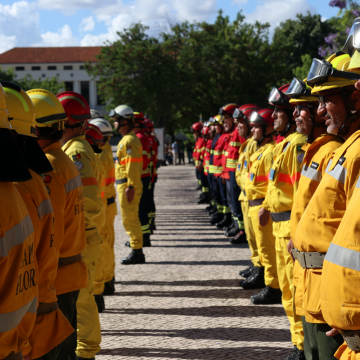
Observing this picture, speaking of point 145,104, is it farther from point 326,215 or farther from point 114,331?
point 326,215

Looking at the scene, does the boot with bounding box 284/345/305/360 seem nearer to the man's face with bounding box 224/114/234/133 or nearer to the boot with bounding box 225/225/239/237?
the boot with bounding box 225/225/239/237

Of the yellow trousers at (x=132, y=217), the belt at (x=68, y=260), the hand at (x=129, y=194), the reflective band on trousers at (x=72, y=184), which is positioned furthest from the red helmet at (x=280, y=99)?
the yellow trousers at (x=132, y=217)

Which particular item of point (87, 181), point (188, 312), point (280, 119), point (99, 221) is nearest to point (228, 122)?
point (280, 119)

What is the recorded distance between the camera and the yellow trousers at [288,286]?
15.6 ft

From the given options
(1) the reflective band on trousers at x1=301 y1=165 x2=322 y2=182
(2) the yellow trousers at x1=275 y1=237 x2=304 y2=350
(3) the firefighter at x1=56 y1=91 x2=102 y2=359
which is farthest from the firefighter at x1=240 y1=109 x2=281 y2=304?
(1) the reflective band on trousers at x1=301 y1=165 x2=322 y2=182

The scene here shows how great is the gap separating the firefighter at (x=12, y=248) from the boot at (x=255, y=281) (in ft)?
18.3

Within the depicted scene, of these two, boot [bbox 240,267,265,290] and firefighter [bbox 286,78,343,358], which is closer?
firefighter [bbox 286,78,343,358]

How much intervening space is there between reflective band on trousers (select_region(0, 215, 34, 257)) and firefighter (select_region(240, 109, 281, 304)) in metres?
A: 4.81

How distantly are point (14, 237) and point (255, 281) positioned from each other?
19.2 ft

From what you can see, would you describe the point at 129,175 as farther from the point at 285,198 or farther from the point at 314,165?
the point at 314,165

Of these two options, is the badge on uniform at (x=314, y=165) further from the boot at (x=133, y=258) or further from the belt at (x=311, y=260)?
the boot at (x=133, y=258)

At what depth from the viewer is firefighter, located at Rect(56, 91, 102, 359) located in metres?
4.53

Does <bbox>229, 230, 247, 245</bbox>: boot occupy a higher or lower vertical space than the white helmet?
lower

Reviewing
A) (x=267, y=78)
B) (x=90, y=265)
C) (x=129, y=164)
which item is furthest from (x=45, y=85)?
(x=90, y=265)
